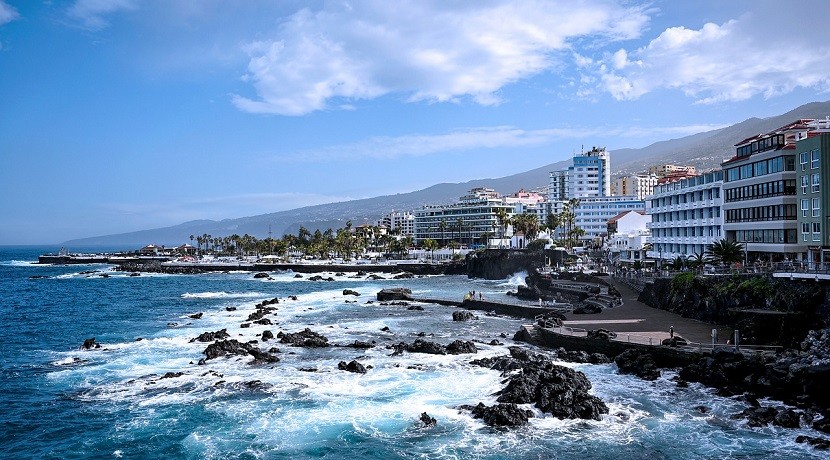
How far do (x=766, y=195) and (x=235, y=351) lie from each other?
45415mm

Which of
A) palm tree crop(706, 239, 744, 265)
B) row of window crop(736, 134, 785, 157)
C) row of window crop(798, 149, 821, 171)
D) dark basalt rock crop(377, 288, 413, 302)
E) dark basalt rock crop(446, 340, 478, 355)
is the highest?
row of window crop(736, 134, 785, 157)

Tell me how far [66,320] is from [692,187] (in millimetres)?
68338

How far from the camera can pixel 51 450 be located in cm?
2442

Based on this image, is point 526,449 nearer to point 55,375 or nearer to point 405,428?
point 405,428

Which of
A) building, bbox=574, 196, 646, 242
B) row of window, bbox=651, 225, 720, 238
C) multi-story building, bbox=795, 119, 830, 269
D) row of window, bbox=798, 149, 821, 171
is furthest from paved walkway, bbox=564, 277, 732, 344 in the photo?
building, bbox=574, 196, 646, 242

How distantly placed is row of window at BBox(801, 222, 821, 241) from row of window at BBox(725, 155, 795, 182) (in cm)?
511

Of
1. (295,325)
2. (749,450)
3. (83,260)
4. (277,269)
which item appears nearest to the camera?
(749,450)

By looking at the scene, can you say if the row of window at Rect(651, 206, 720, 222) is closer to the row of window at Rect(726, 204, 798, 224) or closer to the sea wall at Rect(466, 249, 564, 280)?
the row of window at Rect(726, 204, 798, 224)

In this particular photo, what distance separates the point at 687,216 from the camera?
224 ft

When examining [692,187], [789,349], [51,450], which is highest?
[692,187]

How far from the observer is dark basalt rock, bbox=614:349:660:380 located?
31.6 metres

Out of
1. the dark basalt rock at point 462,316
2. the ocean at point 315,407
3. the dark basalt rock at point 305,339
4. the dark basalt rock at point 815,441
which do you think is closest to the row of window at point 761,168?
the ocean at point 315,407

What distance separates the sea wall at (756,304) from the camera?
3316 centimetres

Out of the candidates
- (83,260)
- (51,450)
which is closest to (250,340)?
(51,450)
